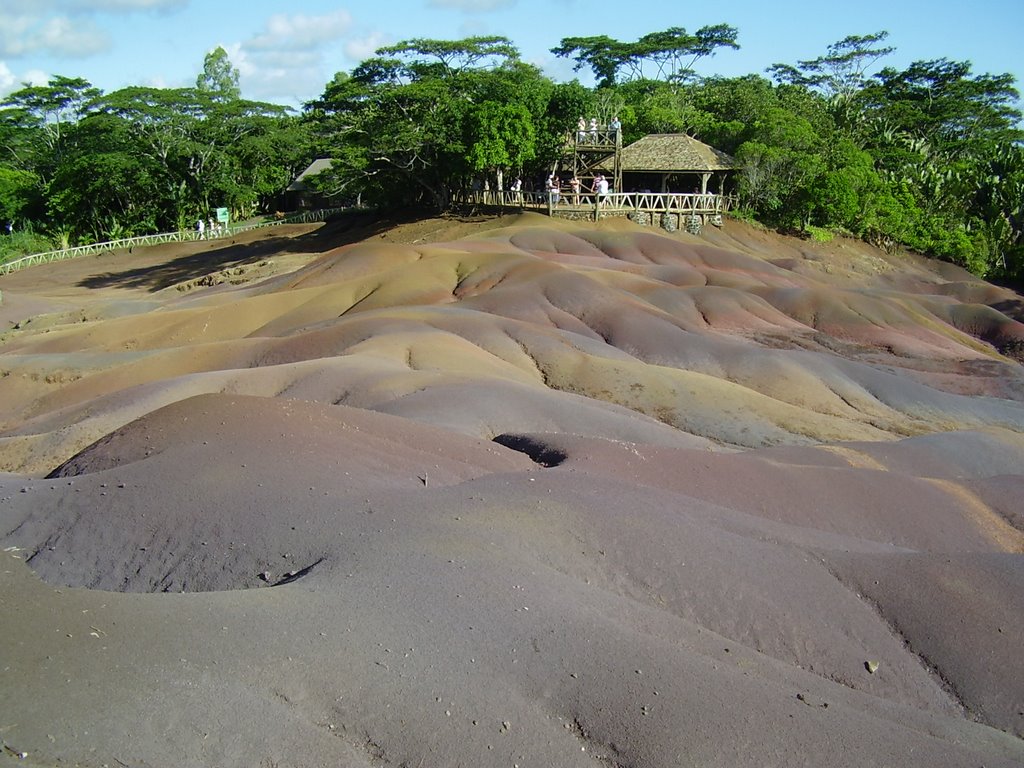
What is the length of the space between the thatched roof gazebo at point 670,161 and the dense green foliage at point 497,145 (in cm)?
164

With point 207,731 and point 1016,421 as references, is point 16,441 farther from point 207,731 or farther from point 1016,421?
point 1016,421

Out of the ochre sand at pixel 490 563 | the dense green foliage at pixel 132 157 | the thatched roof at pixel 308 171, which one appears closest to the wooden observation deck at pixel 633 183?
the dense green foliage at pixel 132 157

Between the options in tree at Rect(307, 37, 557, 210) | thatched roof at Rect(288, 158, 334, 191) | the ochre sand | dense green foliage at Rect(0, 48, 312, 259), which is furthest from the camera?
thatched roof at Rect(288, 158, 334, 191)

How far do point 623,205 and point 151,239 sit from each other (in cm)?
3457

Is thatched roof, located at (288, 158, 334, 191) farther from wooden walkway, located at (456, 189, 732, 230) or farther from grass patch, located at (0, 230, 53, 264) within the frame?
wooden walkway, located at (456, 189, 732, 230)

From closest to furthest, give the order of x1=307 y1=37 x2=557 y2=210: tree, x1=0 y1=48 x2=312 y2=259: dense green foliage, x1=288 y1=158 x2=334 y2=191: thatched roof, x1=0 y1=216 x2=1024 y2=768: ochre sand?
x1=0 y1=216 x2=1024 y2=768: ochre sand
x1=307 y1=37 x2=557 y2=210: tree
x1=0 y1=48 x2=312 y2=259: dense green foliage
x1=288 y1=158 x2=334 y2=191: thatched roof

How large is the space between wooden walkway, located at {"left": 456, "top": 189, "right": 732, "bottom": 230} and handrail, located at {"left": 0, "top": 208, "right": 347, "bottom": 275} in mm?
20630

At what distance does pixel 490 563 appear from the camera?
34.8ft

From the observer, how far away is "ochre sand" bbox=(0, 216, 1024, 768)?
7.78m

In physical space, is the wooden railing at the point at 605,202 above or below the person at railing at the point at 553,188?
below

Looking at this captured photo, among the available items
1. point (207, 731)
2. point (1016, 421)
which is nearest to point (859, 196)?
point (1016, 421)

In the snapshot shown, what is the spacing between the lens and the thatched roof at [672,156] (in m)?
54.0

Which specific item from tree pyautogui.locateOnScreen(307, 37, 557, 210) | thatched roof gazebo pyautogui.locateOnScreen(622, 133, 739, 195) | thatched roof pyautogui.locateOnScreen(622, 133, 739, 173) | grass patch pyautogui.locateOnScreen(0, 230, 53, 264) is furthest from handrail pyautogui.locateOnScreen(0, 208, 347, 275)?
thatched roof pyautogui.locateOnScreen(622, 133, 739, 173)

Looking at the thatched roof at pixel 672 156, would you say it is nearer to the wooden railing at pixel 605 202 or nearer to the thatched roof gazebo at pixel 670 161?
the thatched roof gazebo at pixel 670 161
